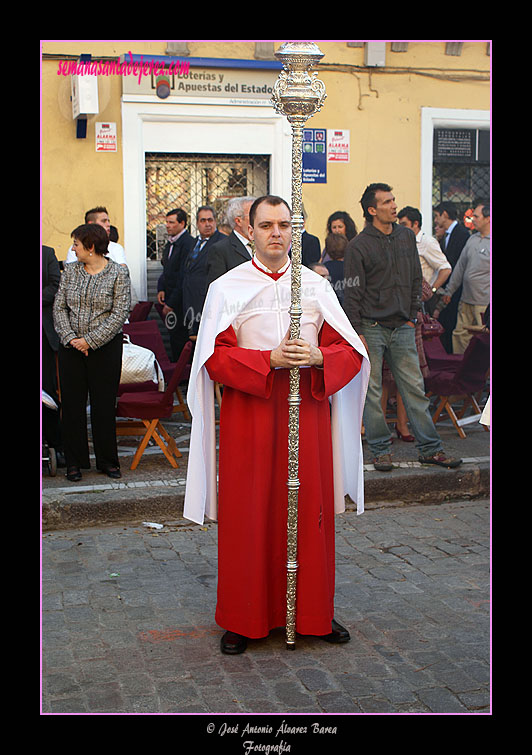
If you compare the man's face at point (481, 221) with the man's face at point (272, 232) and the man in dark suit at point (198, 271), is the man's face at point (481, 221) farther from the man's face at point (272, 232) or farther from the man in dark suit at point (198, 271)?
the man's face at point (272, 232)

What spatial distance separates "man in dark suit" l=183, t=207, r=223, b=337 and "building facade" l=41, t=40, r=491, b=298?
5.08 feet

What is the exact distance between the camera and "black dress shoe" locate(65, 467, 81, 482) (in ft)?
23.9

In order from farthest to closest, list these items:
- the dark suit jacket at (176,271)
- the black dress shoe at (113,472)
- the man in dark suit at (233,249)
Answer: the dark suit jacket at (176,271) < the man in dark suit at (233,249) < the black dress shoe at (113,472)

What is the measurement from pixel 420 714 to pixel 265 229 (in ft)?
7.39

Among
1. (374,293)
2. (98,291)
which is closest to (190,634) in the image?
(98,291)

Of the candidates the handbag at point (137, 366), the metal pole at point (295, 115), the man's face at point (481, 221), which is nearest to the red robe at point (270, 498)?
the metal pole at point (295, 115)

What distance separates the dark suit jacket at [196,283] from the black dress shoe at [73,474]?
8.24 ft

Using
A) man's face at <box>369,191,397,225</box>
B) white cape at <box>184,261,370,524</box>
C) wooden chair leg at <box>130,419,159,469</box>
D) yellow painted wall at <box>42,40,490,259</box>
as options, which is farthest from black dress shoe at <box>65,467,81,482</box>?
yellow painted wall at <box>42,40,490,259</box>

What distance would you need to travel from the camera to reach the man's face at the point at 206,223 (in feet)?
32.4

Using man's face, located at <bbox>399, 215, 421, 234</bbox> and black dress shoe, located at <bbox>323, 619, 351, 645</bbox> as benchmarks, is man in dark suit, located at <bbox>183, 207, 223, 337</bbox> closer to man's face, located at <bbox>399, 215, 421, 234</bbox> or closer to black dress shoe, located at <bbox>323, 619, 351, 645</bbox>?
man's face, located at <bbox>399, 215, 421, 234</bbox>

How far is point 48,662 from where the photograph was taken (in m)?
4.45

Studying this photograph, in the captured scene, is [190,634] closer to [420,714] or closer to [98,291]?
[420,714]

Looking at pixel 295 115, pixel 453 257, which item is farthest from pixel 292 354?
pixel 453 257

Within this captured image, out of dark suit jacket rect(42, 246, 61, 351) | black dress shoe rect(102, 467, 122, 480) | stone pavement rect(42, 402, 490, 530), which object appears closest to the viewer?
stone pavement rect(42, 402, 490, 530)
